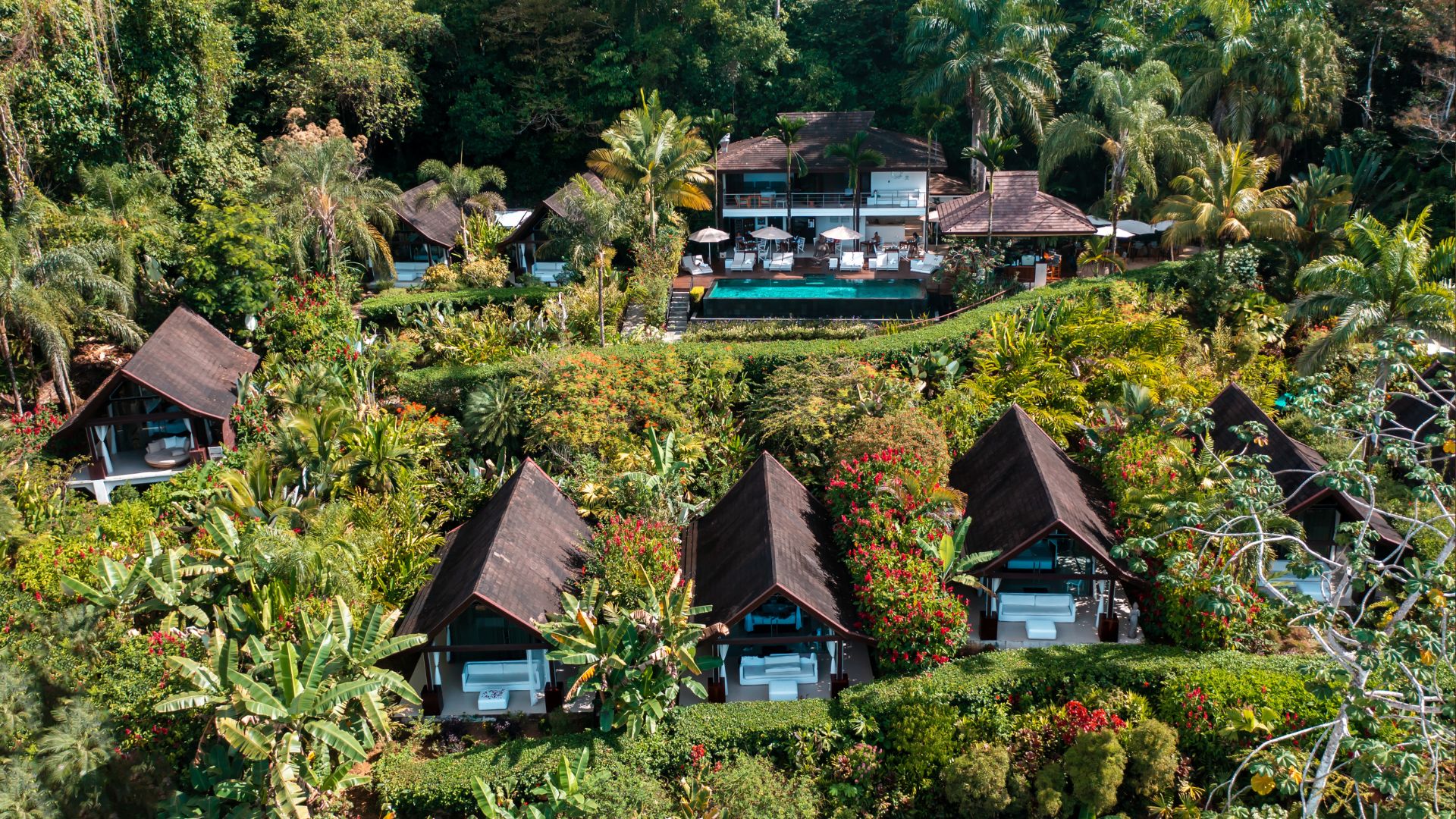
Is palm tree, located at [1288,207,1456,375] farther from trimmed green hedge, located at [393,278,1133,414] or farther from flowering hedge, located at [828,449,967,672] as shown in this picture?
flowering hedge, located at [828,449,967,672]

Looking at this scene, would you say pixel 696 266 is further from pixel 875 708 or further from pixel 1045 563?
pixel 875 708

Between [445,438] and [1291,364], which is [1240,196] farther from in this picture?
[445,438]

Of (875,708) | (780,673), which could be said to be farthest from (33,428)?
(875,708)

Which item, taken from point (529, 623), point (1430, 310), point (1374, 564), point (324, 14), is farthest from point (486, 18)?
point (1374, 564)

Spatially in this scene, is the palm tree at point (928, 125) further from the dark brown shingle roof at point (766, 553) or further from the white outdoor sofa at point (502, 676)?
the white outdoor sofa at point (502, 676)

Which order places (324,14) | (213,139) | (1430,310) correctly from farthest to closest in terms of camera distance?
1. (324,14)
2. (213,139)
3. (1430,310)

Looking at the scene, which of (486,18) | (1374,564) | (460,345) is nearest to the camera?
(1374,564)
